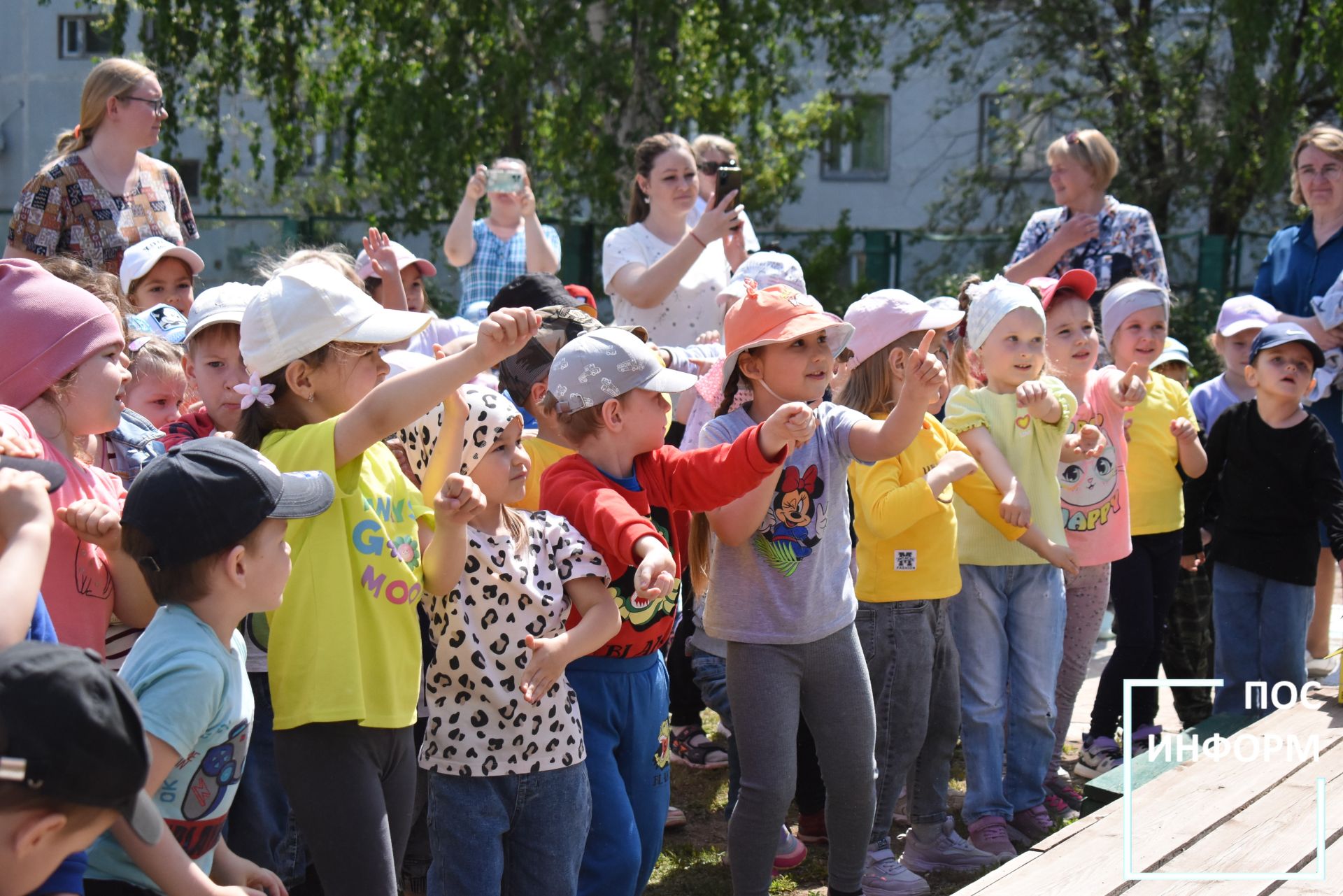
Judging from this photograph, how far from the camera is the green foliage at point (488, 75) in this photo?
46.2ft

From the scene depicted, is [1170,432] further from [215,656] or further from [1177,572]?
[215,656]

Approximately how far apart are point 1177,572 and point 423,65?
1156 centimetres

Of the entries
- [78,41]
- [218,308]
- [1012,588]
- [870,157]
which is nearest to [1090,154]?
Result: [1012,588]

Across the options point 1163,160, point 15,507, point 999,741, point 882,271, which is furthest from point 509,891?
point 1163,160

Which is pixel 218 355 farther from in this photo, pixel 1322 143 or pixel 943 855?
pixel 1322 143

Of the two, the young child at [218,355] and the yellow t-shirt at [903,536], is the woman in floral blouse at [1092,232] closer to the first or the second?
the yellow t-shirt at [903,536]

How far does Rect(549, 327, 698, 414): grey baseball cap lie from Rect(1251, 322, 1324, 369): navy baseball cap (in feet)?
10.1

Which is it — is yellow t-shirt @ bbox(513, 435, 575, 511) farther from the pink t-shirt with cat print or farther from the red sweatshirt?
the pink t-shirt with cat print

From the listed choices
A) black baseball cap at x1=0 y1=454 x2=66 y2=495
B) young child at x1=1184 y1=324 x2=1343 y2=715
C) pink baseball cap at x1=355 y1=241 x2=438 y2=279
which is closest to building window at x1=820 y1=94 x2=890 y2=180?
pink baseball cap at x1=355 y1=241 x2=438 y2=279

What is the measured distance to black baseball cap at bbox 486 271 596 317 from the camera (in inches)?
179

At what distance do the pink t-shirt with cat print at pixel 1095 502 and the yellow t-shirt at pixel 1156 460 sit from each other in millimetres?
296

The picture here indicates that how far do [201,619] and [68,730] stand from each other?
66 cm

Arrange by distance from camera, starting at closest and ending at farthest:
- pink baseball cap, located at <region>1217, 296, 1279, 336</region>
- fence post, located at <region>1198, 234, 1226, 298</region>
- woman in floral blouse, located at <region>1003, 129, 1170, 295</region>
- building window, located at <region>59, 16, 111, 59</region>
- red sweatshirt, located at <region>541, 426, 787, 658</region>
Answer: red sweatshirt, located at <region>541, 426, 787, 658</region> < pink baseball cap, located at <region>1217, 296, 1279, 336</region> < woman in floral blouse, located at <region>1003, 129, 1170, 295</region> < fence post, located at <region>1198, 234, 1226, 298</region> < building window, located at <region>59, 16, 111, 59</region>

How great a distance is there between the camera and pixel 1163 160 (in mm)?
16766
